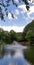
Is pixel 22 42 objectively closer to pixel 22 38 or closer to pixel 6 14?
pixel 22 38

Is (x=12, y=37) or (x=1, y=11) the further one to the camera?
(x=12, y=37)

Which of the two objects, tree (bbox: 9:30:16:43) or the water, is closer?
the water

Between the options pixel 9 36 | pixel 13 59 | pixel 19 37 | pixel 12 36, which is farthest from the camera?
pixel 19 37

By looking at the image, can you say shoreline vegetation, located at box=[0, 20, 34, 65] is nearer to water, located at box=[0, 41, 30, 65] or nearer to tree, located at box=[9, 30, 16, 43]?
tree, located at box=[9, 30, 16, 43]

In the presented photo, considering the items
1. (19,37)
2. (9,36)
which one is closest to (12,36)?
(19,37)

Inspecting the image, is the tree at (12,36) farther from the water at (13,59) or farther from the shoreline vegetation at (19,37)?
the water at (13,59)

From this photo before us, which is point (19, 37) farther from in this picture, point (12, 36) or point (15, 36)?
point (12, 36)

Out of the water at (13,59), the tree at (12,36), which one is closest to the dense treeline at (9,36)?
the tree at (12,36)

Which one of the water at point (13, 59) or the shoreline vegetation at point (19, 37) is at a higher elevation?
the water at point (13, 59)

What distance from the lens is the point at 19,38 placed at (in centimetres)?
8925

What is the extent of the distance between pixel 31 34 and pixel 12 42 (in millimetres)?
14138

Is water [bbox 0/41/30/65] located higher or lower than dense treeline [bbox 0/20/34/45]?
higher

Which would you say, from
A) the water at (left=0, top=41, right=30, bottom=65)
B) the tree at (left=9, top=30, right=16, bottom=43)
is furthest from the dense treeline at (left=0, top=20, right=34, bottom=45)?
the water at (left=0, top=41, right=30, bottom=65)

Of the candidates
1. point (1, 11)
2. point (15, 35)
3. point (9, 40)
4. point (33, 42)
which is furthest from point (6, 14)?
point (15, 35)
